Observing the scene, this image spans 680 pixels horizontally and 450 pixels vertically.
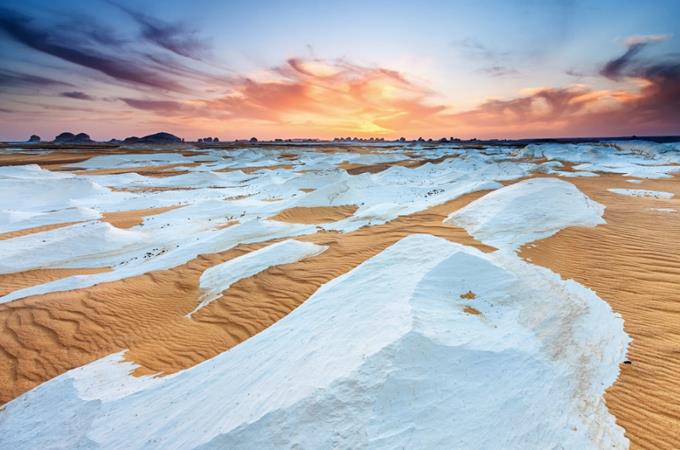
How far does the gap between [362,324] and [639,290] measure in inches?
210

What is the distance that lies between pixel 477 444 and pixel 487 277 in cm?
374

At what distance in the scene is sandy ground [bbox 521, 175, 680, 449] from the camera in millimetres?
3363

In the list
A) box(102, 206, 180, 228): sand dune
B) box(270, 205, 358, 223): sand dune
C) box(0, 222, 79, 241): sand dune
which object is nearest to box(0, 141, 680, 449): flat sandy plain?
box(0, 222, 79, 241): sand dune

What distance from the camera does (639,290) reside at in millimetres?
5988

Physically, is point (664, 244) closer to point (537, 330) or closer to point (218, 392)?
point (537, 330)

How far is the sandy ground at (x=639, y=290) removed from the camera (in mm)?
3363

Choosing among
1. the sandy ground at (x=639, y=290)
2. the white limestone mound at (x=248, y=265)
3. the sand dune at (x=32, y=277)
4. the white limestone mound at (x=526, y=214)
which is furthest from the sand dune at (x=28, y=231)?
Result: the sandy ground at (x=639, y=290)

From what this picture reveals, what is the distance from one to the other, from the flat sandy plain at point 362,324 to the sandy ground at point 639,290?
3 centimetres

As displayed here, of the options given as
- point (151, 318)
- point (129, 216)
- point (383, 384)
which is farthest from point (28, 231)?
point (383, 384)

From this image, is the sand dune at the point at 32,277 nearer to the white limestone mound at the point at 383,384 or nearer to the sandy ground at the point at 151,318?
the sandy ground at the point at 151,318

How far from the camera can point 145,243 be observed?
12.8m

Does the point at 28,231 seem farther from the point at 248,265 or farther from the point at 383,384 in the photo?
the point at 383,384

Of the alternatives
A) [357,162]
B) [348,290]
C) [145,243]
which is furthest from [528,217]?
[357,162]

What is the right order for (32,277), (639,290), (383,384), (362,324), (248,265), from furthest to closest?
(32,277)
(248,265)
(639,290)
(362,324)
(383,384)
